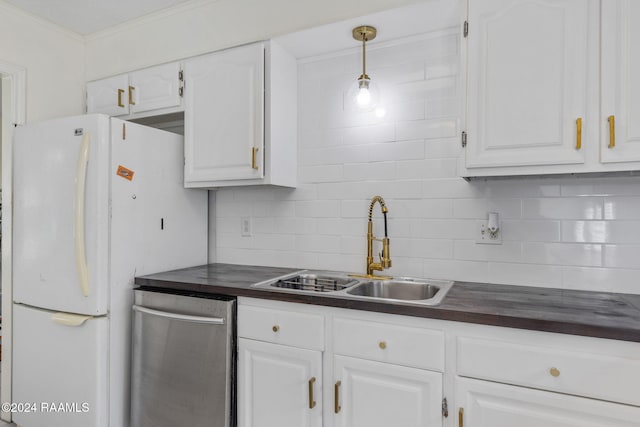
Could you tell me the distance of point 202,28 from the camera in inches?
87.2

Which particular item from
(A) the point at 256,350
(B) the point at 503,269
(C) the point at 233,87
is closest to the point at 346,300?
(A) the point at 256,350

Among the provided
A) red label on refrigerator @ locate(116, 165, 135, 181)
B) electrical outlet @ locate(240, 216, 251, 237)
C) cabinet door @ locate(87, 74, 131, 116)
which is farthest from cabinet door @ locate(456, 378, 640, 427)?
cabinet door @ locate(87, 74, 131, 116)

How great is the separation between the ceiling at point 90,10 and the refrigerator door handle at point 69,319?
1821mm

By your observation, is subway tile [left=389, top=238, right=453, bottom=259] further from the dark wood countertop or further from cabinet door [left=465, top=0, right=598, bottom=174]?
cabinet door [left=465, top=0, right=598, bottom=174]

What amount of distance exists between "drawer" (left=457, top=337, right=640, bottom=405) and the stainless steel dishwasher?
1.01m

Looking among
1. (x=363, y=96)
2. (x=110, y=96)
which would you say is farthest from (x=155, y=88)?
(x=363, y=96)

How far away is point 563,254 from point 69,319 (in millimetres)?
2378

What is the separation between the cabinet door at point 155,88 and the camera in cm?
227

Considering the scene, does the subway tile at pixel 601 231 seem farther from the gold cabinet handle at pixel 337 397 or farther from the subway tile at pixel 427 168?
the gold cabinet handle at pixel 337 397

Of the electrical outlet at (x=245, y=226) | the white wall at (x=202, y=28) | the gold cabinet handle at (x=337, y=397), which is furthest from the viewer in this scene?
the electrical outlet at (x=245, y=226)

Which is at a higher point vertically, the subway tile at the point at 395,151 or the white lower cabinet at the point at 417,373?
the subway tile at the point at 395,151

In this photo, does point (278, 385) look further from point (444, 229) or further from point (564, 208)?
point (564, 208)

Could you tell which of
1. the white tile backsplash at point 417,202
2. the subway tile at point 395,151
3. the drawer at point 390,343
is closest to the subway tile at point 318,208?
the white tile backsplash at point 417,202

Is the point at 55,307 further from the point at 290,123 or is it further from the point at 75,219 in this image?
the point at 290,123
